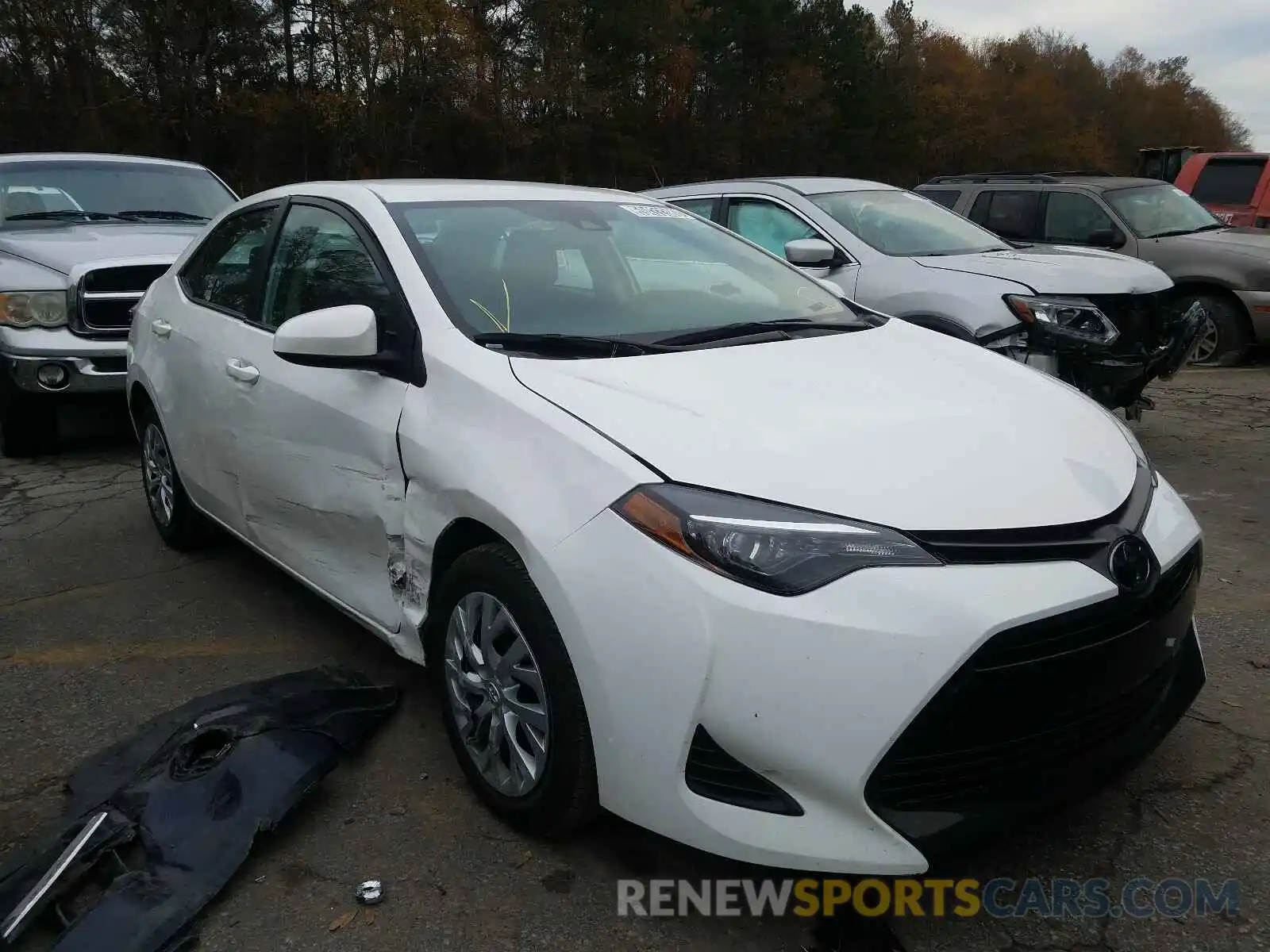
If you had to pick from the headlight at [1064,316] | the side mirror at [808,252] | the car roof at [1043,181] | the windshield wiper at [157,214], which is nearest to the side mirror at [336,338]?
the side mirror at [808,252]

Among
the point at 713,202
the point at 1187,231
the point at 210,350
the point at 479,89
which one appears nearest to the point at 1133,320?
the point at 713,202

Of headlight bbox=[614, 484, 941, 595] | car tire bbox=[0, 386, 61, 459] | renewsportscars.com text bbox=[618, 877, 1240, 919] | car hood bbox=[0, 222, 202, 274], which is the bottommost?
car tire bbox=[0, 386, 61, 459]

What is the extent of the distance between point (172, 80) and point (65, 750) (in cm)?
2449

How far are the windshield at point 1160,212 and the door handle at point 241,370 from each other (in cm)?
822

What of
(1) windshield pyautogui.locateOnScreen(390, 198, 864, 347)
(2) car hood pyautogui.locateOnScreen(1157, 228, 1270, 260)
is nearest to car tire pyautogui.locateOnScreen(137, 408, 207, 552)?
(1) windshield pyautogui.locateOnScreen(390, 198, 864, 347)

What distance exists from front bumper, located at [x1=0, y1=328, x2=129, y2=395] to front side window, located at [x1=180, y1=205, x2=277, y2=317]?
202 cm

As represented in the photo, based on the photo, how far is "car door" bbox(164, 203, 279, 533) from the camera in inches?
150

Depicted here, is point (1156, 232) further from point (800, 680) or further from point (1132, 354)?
point (800, 680)

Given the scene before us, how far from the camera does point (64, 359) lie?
242 inches

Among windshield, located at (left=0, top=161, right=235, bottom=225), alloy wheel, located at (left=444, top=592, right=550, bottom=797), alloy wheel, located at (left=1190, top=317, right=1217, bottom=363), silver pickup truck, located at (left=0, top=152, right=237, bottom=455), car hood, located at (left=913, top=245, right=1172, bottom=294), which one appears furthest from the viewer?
alloy wheel, located at (left=1190, top=317, right=1217, bottom=363)

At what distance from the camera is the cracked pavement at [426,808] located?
2.26 m

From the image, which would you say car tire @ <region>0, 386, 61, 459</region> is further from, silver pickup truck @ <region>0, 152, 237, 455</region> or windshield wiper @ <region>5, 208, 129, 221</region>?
windshield wiper @ <region>5, 208, 129, 221</region>

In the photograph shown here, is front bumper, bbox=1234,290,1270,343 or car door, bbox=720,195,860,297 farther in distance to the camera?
front bumper, bbox=1234,290,1270,343

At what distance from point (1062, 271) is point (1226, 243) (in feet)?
13.8
